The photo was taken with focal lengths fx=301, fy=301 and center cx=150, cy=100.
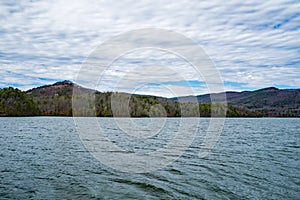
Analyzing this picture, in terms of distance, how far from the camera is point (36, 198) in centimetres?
1494

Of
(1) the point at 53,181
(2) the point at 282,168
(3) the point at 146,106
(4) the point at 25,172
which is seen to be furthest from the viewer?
(3) the point at 146,106

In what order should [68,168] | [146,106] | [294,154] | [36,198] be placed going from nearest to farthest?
[36,198] → [68,168] → [294,154] → [146,106]

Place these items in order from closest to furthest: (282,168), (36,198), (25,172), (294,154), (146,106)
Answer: (36,198)
(25,172)
(282,168)
(294,154)
(146,106)

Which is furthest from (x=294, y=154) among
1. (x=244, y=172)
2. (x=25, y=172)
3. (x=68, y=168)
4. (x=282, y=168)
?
(x=25, y=172)

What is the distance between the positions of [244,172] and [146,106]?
17086 centimetres

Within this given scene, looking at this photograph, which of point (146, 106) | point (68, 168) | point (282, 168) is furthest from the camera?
point (146, 106)

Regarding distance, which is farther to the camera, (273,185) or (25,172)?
(25,172)

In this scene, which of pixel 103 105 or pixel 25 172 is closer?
pixel 25 172

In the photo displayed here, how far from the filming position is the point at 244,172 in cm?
2202

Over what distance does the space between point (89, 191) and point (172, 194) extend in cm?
453

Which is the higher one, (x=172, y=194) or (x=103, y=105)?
(x=103, y=105)

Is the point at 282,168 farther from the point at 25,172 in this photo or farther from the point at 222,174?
the point at 25,172

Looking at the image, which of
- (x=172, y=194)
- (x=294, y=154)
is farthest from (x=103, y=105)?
(x=172, y=194)

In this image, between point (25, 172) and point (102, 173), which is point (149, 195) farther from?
point (25, 172)
